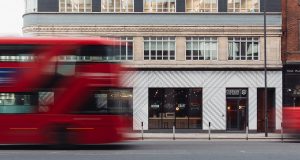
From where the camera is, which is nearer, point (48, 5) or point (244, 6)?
point (48, 5)

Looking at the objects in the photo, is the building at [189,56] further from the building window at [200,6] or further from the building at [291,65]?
the building at [291,65]

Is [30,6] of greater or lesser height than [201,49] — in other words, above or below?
above

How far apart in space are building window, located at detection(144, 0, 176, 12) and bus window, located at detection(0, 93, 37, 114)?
960 inches

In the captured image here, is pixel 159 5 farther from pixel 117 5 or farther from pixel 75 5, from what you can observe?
pixel 75 5

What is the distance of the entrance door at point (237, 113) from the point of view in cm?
4700

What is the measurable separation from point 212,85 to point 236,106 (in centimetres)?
234

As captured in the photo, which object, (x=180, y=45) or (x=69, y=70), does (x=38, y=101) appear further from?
(x=180, y=45)

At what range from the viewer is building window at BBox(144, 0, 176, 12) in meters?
47.2

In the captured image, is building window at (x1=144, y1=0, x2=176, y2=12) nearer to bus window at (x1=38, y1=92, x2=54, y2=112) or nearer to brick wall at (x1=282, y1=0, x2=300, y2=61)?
brick wall at (x1=282, y1=0, x2=300, y2=61)

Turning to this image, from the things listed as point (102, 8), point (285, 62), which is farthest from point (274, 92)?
point (102, 8)

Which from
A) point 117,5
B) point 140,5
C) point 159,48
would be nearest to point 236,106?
point 159,48

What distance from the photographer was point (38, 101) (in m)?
23.8

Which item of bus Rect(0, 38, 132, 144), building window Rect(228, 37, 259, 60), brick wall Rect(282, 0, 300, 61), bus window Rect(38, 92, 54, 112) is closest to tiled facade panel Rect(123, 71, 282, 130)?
building window Rect(228, 37, 259, 60)

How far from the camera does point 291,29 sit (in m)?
47.0
